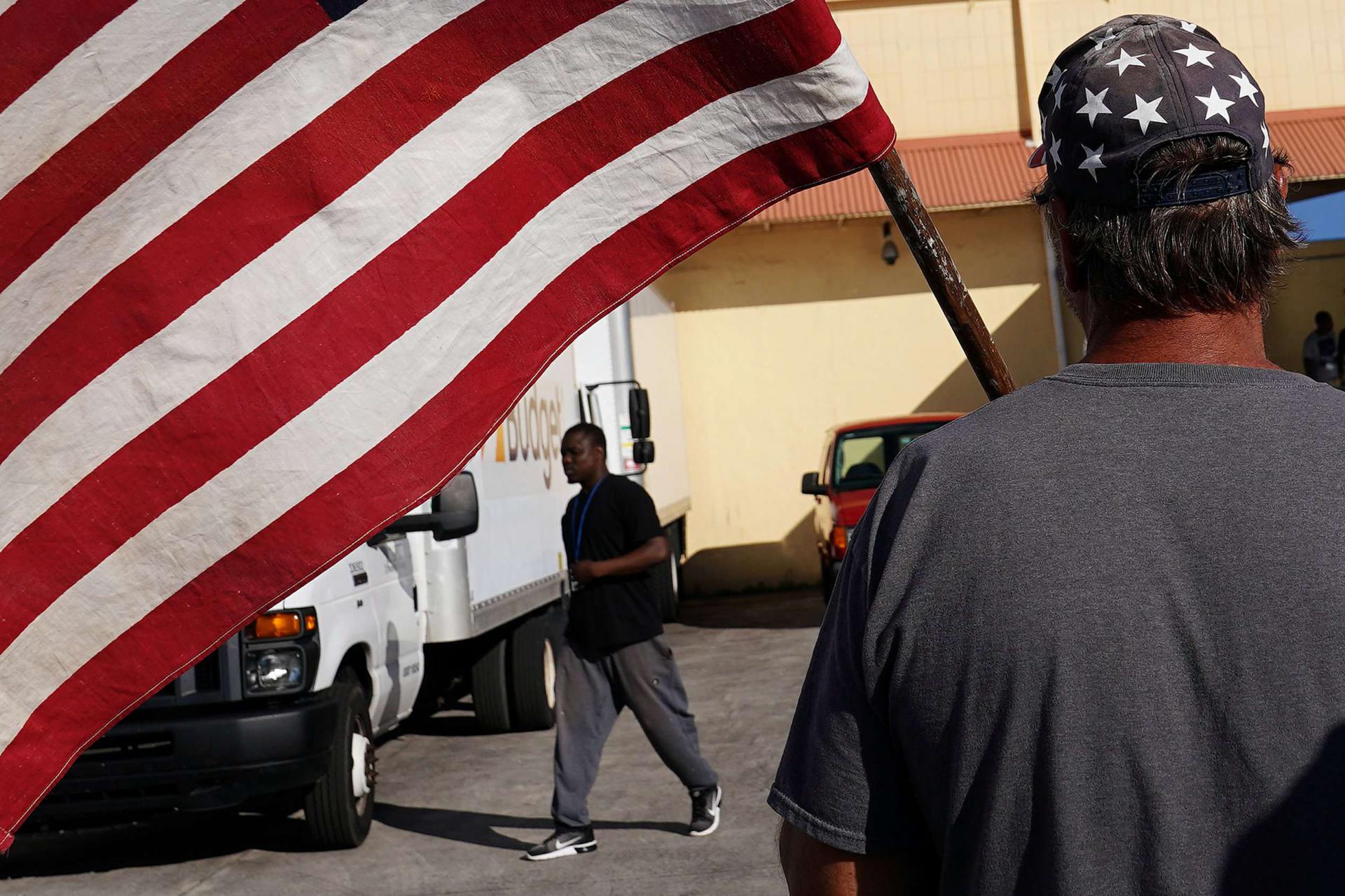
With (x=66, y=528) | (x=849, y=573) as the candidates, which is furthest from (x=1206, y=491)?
(x=66, y=528)

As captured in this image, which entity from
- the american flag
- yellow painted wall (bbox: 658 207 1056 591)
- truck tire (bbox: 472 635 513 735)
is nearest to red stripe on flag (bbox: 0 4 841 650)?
the american flag

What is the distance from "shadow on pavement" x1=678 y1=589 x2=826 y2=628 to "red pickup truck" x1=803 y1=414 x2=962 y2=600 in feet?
4.70

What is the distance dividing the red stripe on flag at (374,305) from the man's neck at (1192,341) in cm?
80

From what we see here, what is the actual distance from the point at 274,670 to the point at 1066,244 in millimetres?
5664

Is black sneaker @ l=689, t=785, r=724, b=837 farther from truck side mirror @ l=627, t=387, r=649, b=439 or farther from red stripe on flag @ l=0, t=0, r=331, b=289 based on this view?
truck side mirror @ l=627, t=387, r=649, b=439

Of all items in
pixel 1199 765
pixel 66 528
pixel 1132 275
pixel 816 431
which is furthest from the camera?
pixel 816 431

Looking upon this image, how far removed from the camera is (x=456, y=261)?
2.27 m

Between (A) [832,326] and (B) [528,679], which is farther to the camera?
(A) [832,326]

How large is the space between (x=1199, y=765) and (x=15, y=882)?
22.5 ft

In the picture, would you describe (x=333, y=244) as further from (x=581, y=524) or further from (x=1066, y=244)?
(x=581, y=524)

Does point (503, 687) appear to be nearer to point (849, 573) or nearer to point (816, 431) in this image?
point (849, 573)

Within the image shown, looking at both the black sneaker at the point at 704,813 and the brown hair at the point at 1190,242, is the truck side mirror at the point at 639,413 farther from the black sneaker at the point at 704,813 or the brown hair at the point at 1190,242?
the brown hair at the point at 1190,242

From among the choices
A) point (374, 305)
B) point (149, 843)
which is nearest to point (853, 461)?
point (149, 843)

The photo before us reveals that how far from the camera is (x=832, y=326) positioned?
19922 millimetres
